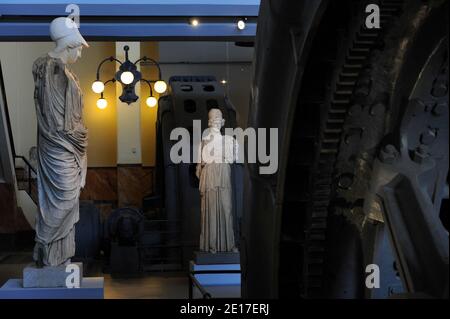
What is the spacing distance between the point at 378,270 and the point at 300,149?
401mm

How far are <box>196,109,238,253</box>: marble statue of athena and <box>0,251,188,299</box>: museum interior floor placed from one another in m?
0.93

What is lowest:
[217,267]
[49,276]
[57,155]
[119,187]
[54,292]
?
[217,267]

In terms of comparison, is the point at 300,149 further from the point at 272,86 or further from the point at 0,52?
the point at 0,52

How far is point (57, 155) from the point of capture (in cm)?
909

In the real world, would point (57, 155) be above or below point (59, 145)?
below

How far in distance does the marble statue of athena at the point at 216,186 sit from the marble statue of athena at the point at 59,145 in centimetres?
383

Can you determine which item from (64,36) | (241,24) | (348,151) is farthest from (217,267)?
(348,151)

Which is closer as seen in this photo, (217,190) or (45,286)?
(45,286)

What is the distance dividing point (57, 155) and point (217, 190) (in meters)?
4.36

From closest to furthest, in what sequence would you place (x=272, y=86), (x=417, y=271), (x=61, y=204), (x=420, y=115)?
(x=417, y=271) → (x=420, y=115) → (x=272, y=86) → (x=61, y=204)

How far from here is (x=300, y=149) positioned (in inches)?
85.2

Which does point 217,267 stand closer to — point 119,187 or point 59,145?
point 59,145

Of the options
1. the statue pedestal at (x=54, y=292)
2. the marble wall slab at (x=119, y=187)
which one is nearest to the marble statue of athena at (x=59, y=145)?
the statue pedestal at (x=54, y=292)

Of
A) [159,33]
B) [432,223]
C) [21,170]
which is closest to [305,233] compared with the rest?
[432,223]
